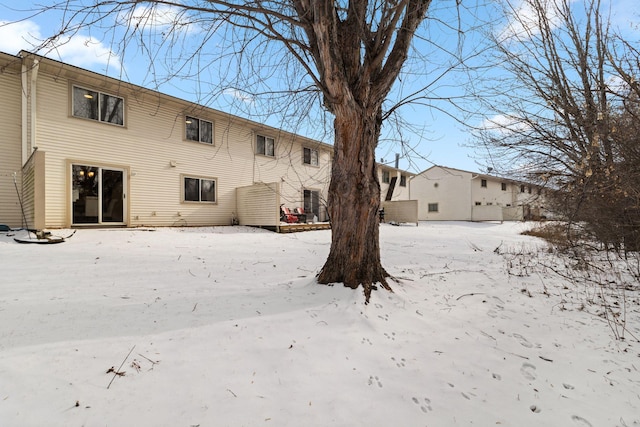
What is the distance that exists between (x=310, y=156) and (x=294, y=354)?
15.4 m

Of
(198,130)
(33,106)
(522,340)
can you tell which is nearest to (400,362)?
(522,340)

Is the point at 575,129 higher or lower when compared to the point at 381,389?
higher

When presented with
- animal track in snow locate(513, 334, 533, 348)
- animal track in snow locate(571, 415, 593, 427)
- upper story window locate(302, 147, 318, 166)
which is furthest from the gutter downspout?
animal track in snow locate(571, 415, 593, 427)

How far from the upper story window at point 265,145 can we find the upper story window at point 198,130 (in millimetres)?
2361

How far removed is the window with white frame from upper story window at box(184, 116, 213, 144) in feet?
5.49

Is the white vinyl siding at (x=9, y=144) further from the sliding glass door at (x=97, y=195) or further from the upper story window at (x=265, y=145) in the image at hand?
the upper story window at (x=265, y=145)

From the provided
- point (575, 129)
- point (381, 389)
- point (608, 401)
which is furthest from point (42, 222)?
point (575, 129)

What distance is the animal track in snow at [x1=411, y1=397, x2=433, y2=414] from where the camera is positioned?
1.85 meters

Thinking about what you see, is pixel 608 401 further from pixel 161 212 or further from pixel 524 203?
pixel 161 212

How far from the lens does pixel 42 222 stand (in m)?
7.40

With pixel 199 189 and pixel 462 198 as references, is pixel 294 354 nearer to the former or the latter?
pixel 199 189

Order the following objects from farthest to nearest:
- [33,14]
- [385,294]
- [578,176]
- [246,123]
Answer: [246,123] < [578,176] < [385,294] < [33,14]

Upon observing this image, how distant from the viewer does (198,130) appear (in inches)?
491

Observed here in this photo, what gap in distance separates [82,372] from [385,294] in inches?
114
